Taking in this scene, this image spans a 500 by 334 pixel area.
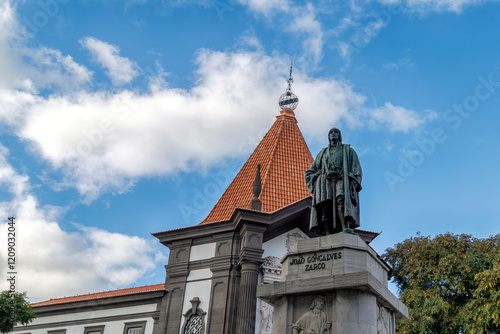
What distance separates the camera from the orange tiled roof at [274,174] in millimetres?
24203

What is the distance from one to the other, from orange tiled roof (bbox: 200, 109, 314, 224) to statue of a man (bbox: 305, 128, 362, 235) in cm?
1192

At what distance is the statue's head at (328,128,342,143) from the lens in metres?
11.5

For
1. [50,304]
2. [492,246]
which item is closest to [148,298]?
[50,304]

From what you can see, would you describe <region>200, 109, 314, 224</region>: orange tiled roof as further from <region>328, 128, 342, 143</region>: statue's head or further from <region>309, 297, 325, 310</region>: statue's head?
<region>309, 297, 325, 310</region>: statue's head

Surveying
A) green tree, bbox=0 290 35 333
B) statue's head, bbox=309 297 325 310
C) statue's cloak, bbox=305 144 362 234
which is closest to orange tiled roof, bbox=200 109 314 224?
green tree, bbox=0 290 35 333

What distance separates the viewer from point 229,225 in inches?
872

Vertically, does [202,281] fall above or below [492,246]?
below

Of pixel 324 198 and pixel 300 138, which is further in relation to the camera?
pixel 300 138

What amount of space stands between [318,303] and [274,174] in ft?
52.3

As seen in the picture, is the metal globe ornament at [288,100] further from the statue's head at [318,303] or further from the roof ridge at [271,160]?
the statue's head at [318,303]

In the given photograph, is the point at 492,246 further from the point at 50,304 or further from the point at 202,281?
the point at 50,304

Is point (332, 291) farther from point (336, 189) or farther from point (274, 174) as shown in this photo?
point (274, 174)

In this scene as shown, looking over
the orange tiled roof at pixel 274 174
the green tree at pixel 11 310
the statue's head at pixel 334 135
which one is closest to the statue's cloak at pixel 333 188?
the statue's head at pixel 334 135

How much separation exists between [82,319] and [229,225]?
9741 mm
